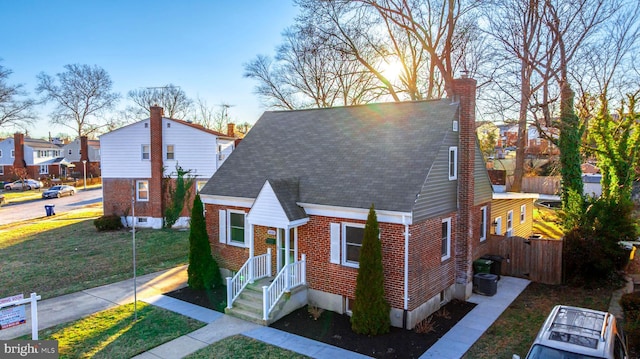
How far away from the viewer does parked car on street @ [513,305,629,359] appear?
7.29 metres

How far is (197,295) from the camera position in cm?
1474

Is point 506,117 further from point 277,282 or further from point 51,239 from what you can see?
point 51,239

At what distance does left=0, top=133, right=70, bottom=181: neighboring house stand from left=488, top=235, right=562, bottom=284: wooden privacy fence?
65.6m

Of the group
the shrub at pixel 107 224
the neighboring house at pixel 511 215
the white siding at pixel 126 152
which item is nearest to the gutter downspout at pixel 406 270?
the neighboring house at pixel 511 215

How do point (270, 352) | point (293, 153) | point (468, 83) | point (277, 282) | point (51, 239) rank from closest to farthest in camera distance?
1. point (270, 352)
2. point (277, 282)
3. point (468, 83)
4. point (293, 153)
5. point (51, 239)

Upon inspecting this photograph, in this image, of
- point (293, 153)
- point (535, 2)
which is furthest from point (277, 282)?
point (535, 2)

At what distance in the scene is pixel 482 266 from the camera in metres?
15.5

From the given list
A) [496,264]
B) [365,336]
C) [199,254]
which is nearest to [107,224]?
[199,254]

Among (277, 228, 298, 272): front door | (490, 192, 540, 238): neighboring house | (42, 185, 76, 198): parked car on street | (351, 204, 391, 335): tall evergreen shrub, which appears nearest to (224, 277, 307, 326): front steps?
(277, 228, 298, 272): front door

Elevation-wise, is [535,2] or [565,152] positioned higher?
[535,2]

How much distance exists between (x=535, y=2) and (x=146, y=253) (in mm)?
27657

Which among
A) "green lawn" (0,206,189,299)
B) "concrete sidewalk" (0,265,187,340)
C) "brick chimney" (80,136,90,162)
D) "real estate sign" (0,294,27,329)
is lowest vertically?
"concrete sidewalk" (0,265,187,340)

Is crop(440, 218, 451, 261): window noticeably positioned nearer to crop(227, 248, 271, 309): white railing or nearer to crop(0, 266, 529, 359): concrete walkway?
crop(0, 266, 529, 359): concrete walkway

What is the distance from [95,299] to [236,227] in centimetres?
546
